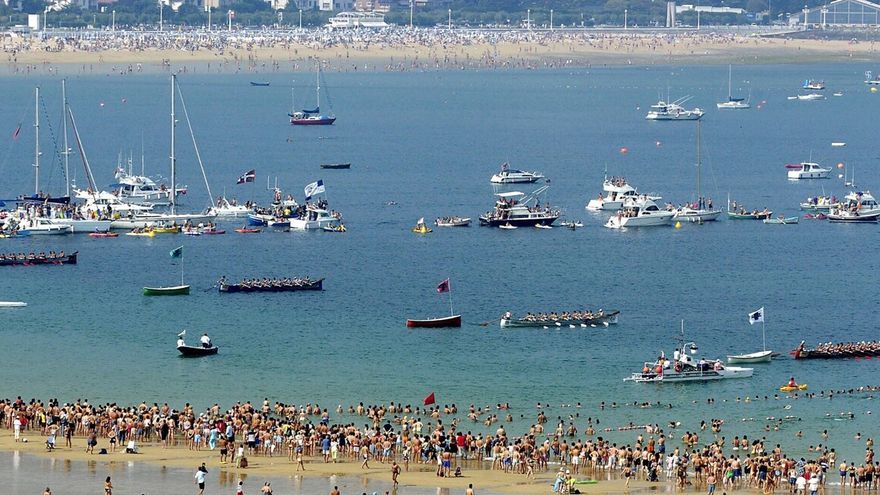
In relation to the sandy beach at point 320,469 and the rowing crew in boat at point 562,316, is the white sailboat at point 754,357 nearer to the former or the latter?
the rowing crew in boat at point 562,316

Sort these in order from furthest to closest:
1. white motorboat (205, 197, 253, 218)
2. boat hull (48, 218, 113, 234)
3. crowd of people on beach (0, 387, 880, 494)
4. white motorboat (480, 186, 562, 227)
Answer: white motorboat (205, 197, 253, 218), white motorboat (480, 186, 562, 227), boat hull (48, 218, 113, 234), crowd of people on beach (0, 387, 880, 494)

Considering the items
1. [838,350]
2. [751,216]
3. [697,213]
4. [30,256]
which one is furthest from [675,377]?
[751,216]

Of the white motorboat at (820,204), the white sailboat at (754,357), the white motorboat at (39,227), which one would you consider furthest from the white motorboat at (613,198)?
the white sailboat at (754,357)

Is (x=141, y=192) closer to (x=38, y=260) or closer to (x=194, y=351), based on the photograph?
(x=38, y=260)

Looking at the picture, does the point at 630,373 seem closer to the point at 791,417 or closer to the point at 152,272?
the point at 791,417

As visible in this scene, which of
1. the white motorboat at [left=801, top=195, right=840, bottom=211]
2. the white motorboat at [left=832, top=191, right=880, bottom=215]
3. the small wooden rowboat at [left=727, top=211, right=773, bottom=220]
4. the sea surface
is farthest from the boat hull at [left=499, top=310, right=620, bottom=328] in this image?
the white motorboat at [left=801, top=195, right=840, bottom=211]

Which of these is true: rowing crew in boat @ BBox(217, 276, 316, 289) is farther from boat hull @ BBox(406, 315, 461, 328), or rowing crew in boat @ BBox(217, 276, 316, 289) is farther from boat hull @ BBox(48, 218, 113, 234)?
boat hull @ BBox(48, 218, 113, 234)
